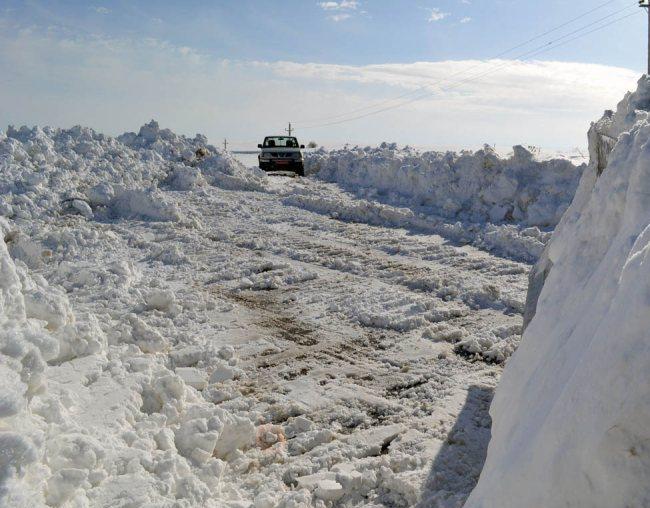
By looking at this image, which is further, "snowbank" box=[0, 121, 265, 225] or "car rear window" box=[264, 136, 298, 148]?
"car rear window" box=[264, 136, 298, 148]

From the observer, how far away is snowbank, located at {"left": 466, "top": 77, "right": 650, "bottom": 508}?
5.65 feet

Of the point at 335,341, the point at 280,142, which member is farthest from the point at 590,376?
the point at 280,142

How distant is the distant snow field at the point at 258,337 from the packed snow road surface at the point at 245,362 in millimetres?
19

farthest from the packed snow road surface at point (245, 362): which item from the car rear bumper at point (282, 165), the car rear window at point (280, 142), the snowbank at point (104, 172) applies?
the car rear window at point (280, 142)

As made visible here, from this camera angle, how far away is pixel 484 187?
1342 centimetres

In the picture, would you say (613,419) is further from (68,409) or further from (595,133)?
(595,133)

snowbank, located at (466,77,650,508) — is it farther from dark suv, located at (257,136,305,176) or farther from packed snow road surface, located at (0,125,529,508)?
dark suv, located at (257,136,305,176)

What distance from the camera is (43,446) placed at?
2.86 m

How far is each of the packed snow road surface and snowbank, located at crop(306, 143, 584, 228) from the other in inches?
69.3

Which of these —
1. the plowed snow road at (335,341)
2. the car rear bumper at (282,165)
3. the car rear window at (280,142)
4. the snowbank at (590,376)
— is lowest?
the plowed snow road at (335,341)

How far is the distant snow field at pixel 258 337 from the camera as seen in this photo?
347cm

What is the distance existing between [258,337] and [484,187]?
8.72 m

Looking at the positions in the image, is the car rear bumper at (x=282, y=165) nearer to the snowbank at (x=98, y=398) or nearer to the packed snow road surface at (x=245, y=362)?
the packed snow road surface at (x=245, y=362)

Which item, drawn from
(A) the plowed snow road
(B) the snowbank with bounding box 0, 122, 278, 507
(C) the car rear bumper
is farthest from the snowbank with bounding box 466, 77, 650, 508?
(C) the car rear bumper
